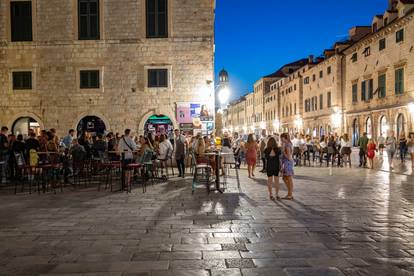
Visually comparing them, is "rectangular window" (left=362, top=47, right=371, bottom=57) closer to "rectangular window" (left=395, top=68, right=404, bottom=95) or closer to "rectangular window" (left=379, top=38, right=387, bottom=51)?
"rectangular window" (left=379, top=38, right=387, bottom=51)

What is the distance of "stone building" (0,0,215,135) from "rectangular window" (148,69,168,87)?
0.05m

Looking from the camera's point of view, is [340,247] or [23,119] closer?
[340,247]

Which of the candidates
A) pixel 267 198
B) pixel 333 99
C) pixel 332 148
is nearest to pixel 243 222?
pixel 267 198

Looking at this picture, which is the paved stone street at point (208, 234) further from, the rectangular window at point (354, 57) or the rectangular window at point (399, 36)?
the rectangular window at point (354, 57)

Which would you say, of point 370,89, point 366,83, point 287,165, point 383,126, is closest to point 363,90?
point 366,83

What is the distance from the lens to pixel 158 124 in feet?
60.1

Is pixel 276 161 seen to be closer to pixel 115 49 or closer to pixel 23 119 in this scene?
pixel 115 49

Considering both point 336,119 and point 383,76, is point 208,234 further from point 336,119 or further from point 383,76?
point 336,119

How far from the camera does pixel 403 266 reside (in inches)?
172

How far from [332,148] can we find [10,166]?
13528mm

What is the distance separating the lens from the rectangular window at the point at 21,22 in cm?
1834

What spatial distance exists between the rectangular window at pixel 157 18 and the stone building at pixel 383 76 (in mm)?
15442

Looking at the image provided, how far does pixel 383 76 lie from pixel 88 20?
68.9 feet

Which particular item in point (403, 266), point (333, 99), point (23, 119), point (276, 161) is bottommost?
point (403, 266)
